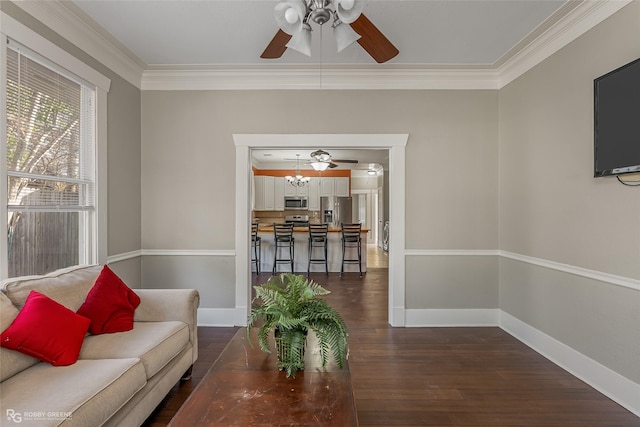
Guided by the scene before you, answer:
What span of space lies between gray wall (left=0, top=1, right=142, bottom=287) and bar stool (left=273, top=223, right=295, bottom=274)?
3.01 m

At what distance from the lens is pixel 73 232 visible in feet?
8.81

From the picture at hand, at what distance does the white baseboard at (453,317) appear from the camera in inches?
140

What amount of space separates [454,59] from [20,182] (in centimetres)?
A: 388

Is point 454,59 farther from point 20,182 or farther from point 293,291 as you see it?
point 20,182

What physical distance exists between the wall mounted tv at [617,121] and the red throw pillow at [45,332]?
3.47m

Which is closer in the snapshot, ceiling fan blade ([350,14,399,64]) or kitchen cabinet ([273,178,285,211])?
ceiling fan blade ([350,14,399,64])

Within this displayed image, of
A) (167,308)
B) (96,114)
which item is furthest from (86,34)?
(167,308)

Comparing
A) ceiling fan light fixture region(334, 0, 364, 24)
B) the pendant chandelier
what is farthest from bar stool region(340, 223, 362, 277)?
ceiling fan light fixture region(334, 0, 364, 24)

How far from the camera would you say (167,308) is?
2357 mm

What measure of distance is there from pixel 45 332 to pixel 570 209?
12.0ft

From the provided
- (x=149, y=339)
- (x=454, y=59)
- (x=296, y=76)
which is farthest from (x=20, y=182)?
(x=454, y=59)

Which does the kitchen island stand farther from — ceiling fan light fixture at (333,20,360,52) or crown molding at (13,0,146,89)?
ceiling fan light fixture at (333,20,360,52)

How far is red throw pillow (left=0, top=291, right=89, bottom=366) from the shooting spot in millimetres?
1547

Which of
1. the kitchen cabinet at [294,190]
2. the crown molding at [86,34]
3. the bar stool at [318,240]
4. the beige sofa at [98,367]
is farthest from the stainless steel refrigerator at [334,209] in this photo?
the beige sofa at [98,367]
